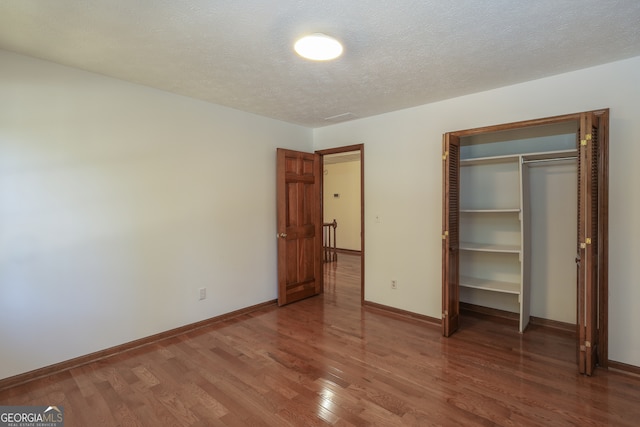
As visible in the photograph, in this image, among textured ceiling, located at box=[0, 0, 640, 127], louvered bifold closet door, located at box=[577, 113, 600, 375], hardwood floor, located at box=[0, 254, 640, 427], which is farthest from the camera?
louvered bifold closet door, located at box=[577, 113, 600, 375]

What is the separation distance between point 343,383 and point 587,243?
2137 mm

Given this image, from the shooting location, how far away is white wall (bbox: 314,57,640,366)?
254 centimetres

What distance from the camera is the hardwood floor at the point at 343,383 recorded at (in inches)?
80.7

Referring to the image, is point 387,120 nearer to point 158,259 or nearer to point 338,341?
point 338,341

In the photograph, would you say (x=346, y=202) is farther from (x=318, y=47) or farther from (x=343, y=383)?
(x=318, y=47)

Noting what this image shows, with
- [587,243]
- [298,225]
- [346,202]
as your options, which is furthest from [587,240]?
[346,202]

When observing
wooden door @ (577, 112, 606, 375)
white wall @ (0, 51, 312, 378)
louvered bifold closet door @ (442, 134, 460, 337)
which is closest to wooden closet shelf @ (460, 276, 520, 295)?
louvered bifold closet door @ (442, 134, 460, 337)

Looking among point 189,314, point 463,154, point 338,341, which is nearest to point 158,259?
point 189,314

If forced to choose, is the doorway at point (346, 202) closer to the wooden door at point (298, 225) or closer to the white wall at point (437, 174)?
the wooden door at point (298, 225)

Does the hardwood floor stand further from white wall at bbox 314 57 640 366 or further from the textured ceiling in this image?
the textured ceiling

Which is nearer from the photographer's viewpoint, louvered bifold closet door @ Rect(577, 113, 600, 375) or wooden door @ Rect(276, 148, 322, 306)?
louvered bifold closet door @ Rect(577, 113, 600, 375)

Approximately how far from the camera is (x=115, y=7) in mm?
1839

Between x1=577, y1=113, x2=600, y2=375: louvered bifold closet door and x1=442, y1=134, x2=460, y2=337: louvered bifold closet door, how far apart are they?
1.01m

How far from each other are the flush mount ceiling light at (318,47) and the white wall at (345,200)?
594cm
